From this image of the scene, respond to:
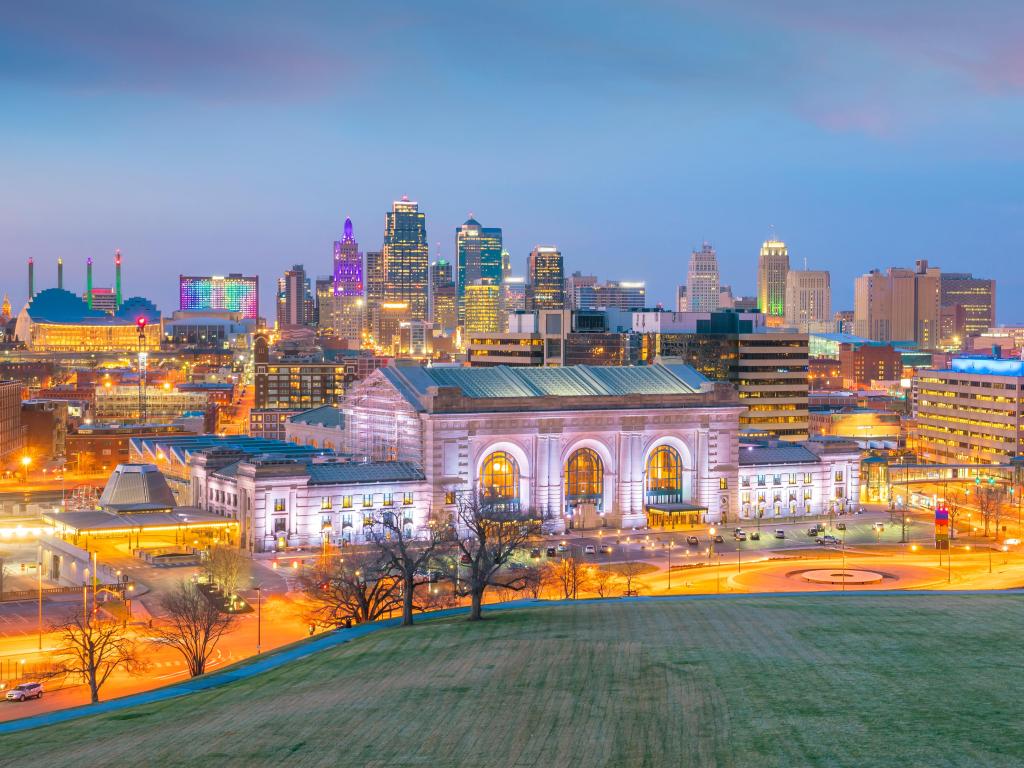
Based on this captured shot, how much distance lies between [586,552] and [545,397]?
2102 centimetres

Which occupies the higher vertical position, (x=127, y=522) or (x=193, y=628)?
(x=127, y=522)

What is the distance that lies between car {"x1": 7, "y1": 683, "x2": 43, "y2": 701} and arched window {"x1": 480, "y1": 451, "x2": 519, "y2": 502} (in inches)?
2870

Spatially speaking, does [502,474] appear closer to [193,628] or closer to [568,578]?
[568,578]

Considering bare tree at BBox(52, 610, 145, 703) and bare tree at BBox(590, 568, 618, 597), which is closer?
bare tree at BBox(52, 610, 145, 703)

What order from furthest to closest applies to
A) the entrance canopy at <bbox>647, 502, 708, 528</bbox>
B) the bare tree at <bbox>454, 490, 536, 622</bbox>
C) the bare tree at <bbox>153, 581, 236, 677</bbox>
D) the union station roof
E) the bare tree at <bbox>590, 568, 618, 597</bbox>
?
the entrance canopy at <bbox>647, 502, 708, 528</bbox> → the union station roof → the bare tree at <bbox>590, 568, 618, 597</bbox> → the bare tree at <bbox>454, 490, 536, 622</bbox> → the bare tree at <bbox>153, 581, 236, 677</bbox>

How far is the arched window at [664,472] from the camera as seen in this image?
162625mm

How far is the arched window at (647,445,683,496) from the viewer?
534ft

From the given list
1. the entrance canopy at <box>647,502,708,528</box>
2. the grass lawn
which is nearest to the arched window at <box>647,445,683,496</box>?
the entrance canopy at <box>647,502,708,528</box>

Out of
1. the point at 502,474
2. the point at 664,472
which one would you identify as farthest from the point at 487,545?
the point at 664,472

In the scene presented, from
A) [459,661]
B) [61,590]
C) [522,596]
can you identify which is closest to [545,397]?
[522,596]

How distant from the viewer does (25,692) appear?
83.4 m

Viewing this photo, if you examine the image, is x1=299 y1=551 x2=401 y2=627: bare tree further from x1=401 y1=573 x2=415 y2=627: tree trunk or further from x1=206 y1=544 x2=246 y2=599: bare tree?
x1=206 y1=544 x2=246 y2=599: bare tree

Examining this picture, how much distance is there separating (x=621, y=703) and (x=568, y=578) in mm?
55501

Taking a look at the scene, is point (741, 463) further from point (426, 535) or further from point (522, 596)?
point (522, 596)
